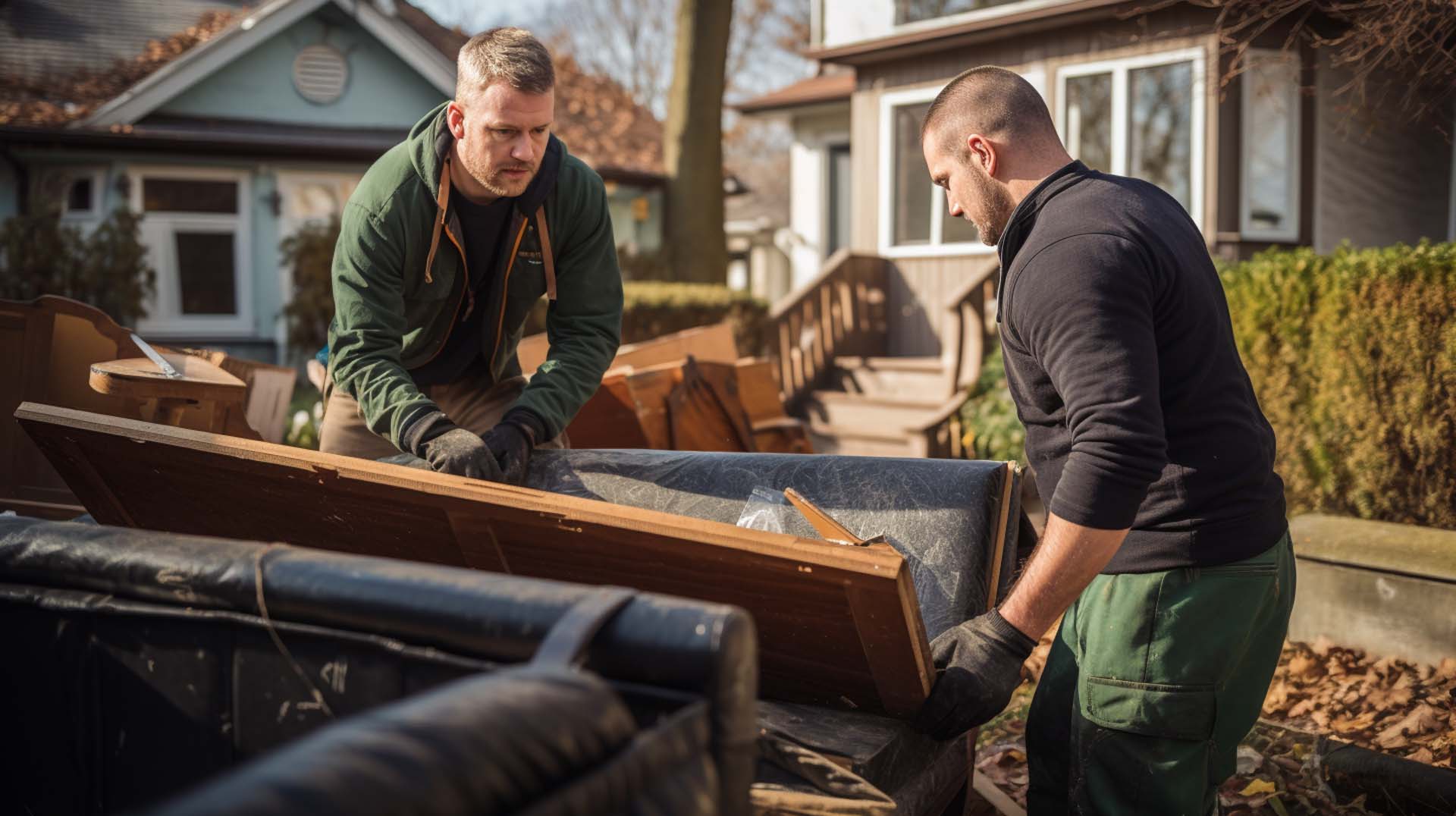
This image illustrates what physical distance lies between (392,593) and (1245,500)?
5.82 ft

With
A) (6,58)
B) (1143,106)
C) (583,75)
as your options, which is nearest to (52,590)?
(1143,106)

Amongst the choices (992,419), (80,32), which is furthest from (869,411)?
(80,32)

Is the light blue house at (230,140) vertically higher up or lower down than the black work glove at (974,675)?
higher up

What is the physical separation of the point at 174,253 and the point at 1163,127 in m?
13.4

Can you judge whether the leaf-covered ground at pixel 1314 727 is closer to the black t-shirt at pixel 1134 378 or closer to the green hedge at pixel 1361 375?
the green hedge at pixel 1361 375

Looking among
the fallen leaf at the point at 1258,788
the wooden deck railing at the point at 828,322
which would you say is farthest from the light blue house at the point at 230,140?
the fallen leaf at the point at 1258,788

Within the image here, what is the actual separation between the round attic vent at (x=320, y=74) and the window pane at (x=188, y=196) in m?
2.10

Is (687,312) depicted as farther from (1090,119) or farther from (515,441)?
(515,441)

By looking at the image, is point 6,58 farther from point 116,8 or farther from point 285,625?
point 285,625

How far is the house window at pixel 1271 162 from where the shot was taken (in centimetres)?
1113

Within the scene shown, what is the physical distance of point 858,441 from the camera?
10.6m

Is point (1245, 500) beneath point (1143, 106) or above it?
beneath

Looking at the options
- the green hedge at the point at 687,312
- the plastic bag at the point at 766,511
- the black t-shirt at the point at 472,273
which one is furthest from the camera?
the green hedge at the point at 687,312

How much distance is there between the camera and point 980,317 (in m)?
10.5
